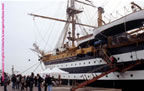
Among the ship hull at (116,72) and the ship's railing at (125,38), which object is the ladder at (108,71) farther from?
the ship's railing at (125,38)

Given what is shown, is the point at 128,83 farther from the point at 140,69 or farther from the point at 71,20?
the point at 71,20

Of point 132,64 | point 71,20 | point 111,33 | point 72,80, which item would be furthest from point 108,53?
point 71,20

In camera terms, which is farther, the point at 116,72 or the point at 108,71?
the point at 116,72

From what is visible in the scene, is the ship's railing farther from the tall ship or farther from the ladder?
the ladder

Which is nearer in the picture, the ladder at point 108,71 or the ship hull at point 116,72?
the ladder at point 108,71

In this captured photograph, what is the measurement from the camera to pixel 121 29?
37.6ft

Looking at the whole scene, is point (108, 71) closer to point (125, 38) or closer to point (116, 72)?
point (116, 72)

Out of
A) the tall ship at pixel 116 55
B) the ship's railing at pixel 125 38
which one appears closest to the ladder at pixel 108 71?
the tall ship at pixel 116 55

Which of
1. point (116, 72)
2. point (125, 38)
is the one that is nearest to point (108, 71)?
point (116, 72)

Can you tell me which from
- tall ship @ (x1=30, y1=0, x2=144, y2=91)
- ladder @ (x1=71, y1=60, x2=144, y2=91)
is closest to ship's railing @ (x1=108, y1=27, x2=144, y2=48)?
tall ship @ (x1=30, y1=0, x2=144, y2=91)

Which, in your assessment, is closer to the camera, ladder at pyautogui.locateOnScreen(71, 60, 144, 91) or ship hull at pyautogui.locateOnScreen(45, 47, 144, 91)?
ladder at pyautogui.locateOnScreen(71, 60, 144, 91)

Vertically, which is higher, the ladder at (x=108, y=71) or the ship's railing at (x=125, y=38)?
the ship's railing at (x=125, y=38)

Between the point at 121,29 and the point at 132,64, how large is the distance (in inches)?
98.0

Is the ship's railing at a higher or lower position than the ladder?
higher
